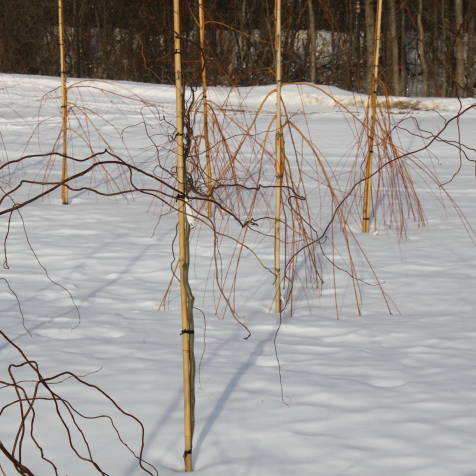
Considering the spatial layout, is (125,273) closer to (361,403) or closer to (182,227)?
(361,403)

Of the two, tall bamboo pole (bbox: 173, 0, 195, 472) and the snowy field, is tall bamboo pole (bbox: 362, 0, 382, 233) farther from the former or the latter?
tall bamboo pole (bbox: 173, 0, 195, 472)

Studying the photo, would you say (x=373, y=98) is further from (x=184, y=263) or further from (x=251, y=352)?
(x=184, y=263)

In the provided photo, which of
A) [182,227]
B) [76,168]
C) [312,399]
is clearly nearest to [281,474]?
[312,399]

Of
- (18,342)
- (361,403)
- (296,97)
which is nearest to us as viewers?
(361,403)

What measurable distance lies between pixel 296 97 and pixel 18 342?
9459mm

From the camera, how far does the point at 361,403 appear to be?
8.39ft

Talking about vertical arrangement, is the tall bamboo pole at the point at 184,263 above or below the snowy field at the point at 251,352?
above

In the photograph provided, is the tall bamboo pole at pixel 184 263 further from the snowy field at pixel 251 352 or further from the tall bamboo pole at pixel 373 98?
the tall bamboo pole at pixel 373 98

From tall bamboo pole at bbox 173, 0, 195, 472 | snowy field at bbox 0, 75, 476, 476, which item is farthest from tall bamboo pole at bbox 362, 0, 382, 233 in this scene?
tall bamboo pole at bbox 173, 0, 195, 472

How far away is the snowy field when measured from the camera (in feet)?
7.34

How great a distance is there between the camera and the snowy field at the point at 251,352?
7.34ft

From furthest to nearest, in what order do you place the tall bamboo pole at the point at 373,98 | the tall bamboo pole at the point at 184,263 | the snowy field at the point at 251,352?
1. the tall bamboo pole at the point at 373,98
2. the snowy field at the point at 251,352
3. the tall bamboo pole at the point at 184,263

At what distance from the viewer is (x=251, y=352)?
3.09 m

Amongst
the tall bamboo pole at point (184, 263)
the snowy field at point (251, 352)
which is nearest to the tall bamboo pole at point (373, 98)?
the snowy field at point (251, 352)
